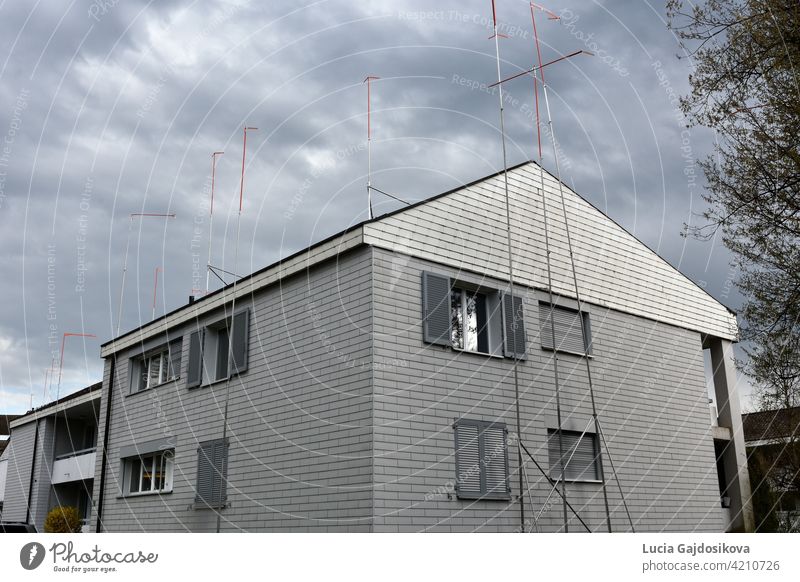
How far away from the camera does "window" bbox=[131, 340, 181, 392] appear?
18234 mm

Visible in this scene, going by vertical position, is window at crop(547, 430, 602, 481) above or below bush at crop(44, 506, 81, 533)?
above

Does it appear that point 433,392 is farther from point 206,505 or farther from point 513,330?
point 206,505

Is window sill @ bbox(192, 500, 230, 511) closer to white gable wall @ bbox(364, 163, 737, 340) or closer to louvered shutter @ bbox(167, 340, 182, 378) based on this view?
louvered shutter @ bbox(167, 340, 182, 378)

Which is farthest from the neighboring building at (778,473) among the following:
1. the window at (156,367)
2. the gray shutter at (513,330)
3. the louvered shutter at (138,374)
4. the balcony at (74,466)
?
the balcony at (74,466)

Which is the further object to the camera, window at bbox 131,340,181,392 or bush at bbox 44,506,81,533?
bush at bbox 44,506,81,533

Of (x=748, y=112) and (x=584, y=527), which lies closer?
(x=748, y=112)

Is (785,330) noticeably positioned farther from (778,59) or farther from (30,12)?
(30,12)

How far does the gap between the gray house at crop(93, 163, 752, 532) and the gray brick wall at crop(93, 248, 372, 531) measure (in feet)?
0.14

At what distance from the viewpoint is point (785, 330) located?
→ 35.3ft

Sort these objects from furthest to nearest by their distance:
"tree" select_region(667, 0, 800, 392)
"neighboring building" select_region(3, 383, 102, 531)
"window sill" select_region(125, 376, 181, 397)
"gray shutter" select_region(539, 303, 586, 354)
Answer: "neighboring building" select_region(3, 383, 102, 531) → "window sill" select_region(125, 376, 181, 397) → "gray shutter" select_region(539, 303, 586, 354) → "tree" select_region(667, 0, 800, 392)

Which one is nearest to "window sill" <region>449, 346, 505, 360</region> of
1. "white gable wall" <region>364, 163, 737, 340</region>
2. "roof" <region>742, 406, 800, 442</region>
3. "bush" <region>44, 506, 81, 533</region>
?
"white gable wall" <region>364, 163, 737, 340</region>
